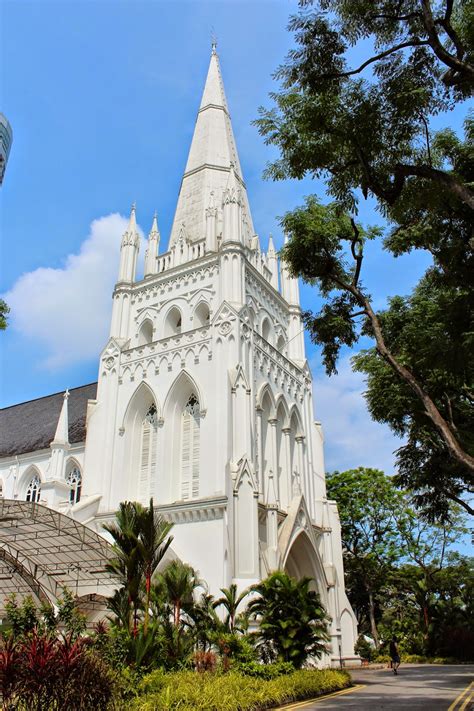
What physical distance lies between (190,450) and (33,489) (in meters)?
12.3

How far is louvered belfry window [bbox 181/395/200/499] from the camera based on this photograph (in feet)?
78.3

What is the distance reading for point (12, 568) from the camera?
22078mm

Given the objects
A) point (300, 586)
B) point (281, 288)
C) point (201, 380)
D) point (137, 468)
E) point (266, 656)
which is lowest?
point (266, 656)

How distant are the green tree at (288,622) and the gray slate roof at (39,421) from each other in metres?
16.2

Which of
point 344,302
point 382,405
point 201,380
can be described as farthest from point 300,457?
point 344,302

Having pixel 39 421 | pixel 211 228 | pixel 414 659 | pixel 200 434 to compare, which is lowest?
pixel 414 659

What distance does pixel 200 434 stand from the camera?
78.4 feet

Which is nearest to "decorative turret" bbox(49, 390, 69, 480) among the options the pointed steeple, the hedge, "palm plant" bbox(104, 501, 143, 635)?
the pointed steeple

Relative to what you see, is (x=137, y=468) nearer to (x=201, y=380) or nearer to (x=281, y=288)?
(x=201, y=380)

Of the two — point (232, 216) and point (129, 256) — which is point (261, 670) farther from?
point (129, 256)

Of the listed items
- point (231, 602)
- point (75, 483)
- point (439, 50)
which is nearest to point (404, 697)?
point (231, 602)

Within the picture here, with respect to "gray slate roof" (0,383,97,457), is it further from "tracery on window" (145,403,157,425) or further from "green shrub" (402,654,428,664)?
"green shrub" (402,654,428,664)

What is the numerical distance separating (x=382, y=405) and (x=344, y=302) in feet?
18.4

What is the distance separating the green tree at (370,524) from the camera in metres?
36.9
